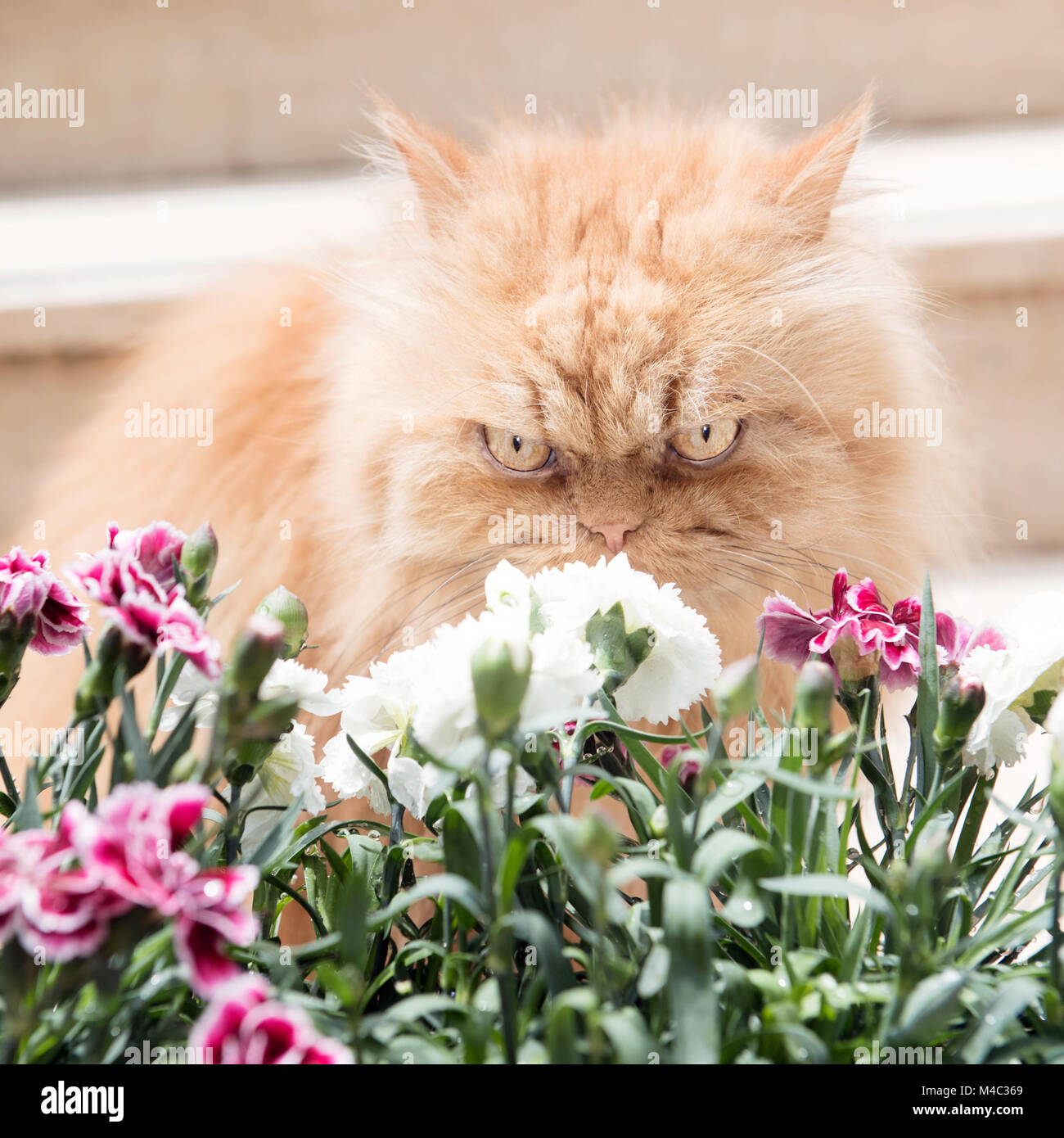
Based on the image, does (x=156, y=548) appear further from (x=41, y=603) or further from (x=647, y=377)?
(x=647, y=377)

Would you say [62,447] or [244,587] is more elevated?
[62,447]

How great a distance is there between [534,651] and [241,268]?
3.61ft

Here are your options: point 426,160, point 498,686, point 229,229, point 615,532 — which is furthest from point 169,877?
point 229,229

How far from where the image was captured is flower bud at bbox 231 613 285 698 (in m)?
0.35

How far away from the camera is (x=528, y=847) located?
1.33ft

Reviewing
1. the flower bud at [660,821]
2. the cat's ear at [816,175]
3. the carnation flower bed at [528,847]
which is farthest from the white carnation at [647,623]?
the cat's ear at [816,175]

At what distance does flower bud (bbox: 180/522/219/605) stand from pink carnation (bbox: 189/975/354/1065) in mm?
228

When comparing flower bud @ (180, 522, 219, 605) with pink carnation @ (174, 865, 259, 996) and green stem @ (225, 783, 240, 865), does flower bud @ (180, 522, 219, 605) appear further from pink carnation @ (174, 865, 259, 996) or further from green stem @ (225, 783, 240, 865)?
pink carnation @ (174, 865, 259, 996)

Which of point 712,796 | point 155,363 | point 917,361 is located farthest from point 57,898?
point 155,363

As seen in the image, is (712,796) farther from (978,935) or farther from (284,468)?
(284,468)

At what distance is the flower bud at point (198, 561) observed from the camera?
486 millimetres

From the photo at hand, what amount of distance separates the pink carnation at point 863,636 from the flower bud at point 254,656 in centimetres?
30

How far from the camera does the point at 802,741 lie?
0.47 m

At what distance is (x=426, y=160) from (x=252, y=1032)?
811 mm
